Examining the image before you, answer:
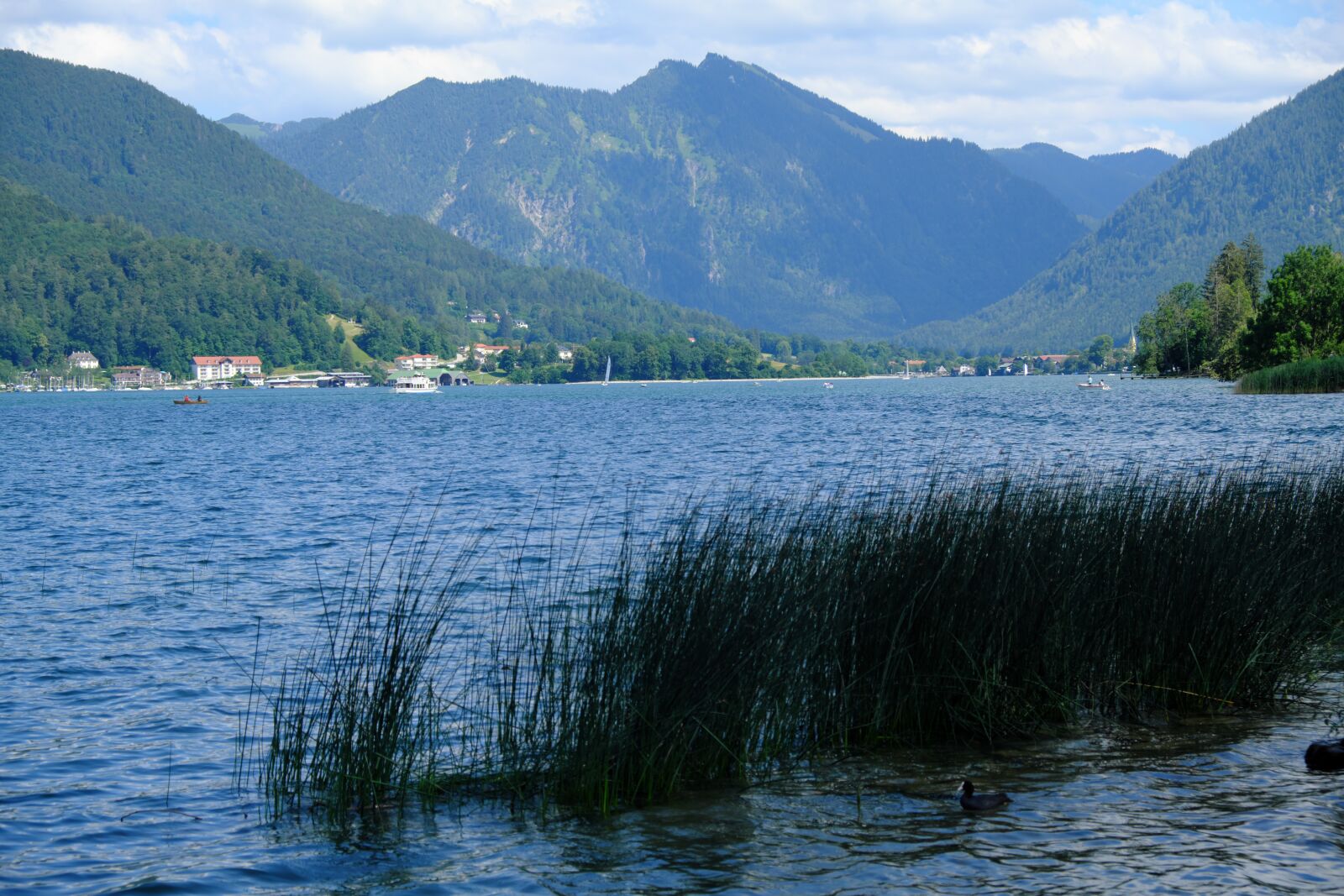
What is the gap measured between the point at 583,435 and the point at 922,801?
2214 inches

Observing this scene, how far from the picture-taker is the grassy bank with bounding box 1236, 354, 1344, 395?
73750 millimetres

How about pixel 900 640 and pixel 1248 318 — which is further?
pixel 1248 318

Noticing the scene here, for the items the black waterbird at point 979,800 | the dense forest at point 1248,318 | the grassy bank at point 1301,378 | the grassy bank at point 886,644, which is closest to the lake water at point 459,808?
the black waterbird at point 979,800

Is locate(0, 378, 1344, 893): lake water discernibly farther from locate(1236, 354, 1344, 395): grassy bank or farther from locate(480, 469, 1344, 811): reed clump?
locate(1236, 354, 1344, 395): grassy bank

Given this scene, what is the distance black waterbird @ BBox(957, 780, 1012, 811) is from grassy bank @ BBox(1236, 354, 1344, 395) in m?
74.1

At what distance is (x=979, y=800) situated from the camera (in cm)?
811

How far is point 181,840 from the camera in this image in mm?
8391

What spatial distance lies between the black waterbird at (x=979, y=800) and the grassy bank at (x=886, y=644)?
1.27m

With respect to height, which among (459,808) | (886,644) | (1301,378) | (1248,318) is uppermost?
(1248,318)

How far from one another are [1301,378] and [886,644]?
2987 inches

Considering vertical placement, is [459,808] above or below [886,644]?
below

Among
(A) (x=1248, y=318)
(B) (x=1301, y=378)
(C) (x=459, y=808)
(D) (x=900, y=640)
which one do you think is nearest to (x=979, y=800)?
(D) (x=900, y=640)

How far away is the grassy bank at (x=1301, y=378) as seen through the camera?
7375cm

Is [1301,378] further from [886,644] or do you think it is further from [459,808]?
[459,808]
